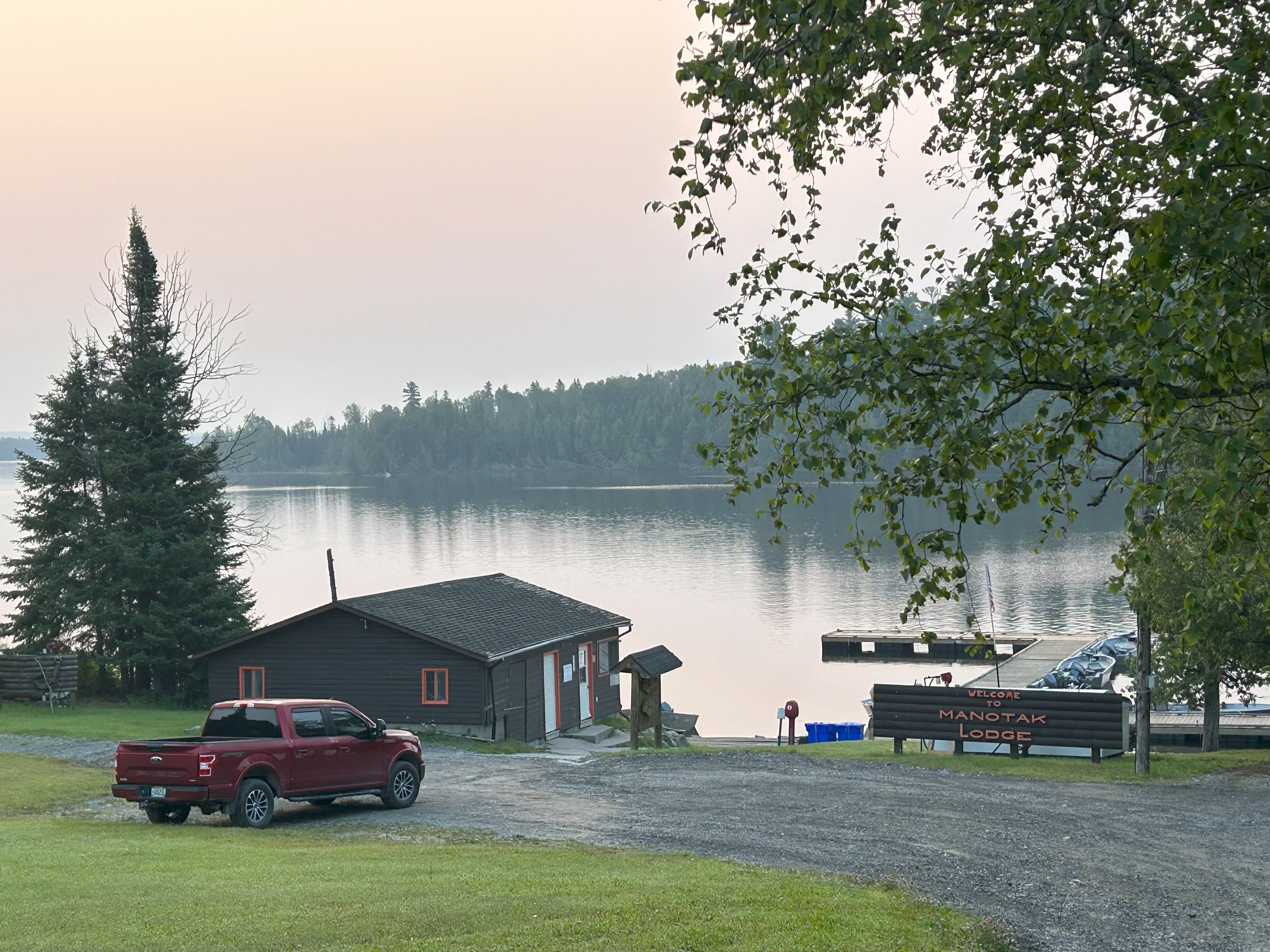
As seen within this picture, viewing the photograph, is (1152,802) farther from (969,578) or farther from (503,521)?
(503,521)

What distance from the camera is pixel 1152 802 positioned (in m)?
21.6

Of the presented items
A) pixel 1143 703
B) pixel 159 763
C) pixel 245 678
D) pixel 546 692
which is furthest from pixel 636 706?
pixel 159 763

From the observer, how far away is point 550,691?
3675 cm

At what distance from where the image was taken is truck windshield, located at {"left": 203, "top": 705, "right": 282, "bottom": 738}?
18.9m

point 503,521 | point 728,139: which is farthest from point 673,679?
point 503,521

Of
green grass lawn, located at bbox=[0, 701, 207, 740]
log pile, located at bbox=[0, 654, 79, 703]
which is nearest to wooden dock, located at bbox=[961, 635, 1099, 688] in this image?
green grass lawn, located at bbox=[0, 701, 207, 740]

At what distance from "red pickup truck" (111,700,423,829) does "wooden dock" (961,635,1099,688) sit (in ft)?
97.9

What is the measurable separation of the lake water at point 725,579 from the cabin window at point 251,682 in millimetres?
19610

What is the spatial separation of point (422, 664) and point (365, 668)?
170 cm

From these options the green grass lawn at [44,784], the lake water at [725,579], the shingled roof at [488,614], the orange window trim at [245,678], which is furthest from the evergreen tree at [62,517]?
the lake water at [725,579]

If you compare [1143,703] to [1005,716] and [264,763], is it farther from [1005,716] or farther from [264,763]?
[264,763]

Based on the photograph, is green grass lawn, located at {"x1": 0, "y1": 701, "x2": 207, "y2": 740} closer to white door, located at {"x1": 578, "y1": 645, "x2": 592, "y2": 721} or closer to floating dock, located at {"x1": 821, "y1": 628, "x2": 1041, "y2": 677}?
white door, located at {"x1": 578, "y1": 645, "x2": 592, "y2": 721}

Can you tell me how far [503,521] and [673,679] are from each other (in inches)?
3596

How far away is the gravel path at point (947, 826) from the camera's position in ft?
Result: 44.1
